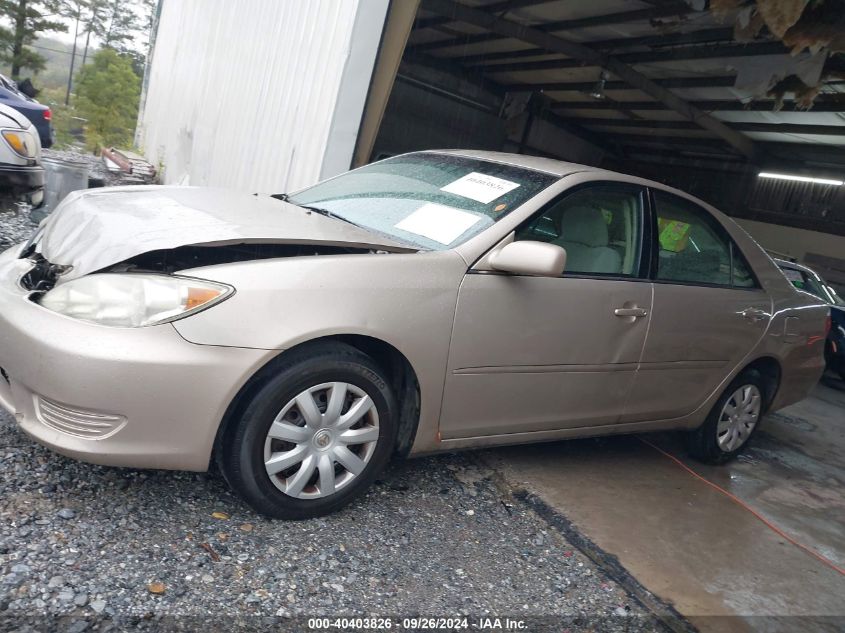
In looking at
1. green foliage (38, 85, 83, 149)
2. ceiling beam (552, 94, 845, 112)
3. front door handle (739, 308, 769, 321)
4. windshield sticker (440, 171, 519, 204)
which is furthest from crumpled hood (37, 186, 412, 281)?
green foliage (38, 85, 83, 149)

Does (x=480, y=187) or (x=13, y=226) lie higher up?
(x=480, y=187)

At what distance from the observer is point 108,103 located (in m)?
20.0

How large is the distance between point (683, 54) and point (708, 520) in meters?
7.59

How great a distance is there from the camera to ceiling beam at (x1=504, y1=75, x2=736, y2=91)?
9.73 meters

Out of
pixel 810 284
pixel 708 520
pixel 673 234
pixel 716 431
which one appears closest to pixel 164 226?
pixel 673 234

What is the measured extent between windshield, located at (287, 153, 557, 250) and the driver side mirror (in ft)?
0.62

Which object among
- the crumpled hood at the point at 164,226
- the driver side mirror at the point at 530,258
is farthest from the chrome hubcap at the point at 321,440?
the driver side mirror at the point at 530,258

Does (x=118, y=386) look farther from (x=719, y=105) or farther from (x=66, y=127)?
(x=66, y=127)

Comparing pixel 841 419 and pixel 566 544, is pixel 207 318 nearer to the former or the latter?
pixel 566 544

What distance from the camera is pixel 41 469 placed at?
2.62m

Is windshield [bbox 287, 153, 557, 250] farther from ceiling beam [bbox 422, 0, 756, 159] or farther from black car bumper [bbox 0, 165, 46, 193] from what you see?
ceiling beam [bbox 422, 0, 756, 159]

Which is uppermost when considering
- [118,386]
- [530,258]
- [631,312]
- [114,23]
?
[114,23]

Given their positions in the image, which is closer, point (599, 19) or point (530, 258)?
point (530, 258)

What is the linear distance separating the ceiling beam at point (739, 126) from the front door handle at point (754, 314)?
7.67 metres
